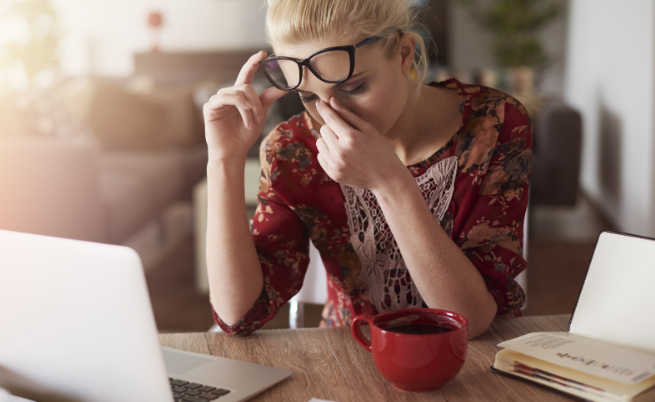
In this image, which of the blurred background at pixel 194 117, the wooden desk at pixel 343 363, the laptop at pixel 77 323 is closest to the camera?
the laptop at pixel 77 323

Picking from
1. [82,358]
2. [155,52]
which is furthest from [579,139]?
[155,52]

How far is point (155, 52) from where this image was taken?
582 cm

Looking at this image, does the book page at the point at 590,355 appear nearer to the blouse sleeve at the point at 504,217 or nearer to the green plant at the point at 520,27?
the blouse sleeve at the point at 504,217

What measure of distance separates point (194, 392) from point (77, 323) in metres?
0.17

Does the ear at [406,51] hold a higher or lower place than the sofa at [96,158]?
higher

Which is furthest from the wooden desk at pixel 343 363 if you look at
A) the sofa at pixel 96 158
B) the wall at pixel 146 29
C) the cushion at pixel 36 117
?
the wall at pixel 146 29

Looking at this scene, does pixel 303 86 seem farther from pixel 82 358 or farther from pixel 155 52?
pixel 155 52

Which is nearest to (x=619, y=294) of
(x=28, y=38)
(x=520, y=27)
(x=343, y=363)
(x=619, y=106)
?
(x=343, y=363)

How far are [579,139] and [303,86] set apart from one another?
2.79 metres

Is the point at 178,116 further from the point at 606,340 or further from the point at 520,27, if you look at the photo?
the point at 606,340

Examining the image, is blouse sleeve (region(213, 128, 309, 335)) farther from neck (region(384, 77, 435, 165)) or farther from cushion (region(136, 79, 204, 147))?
cushion (region(136, 79, 204, 147))

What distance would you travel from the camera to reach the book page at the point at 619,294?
675mm

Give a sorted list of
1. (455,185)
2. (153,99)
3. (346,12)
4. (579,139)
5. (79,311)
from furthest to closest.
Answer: (153,99)
(579,139)
(455,185)
(346,12)
(79,311)

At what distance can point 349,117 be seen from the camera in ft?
2.74
